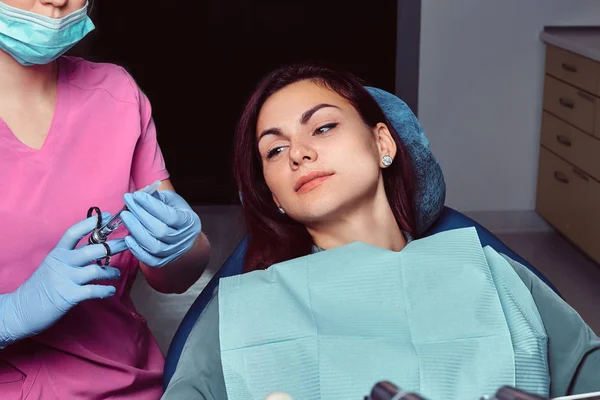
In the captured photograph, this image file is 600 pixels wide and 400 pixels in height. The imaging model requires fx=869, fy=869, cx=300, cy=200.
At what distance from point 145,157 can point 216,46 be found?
3.36 m

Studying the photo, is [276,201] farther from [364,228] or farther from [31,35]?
[31,35]

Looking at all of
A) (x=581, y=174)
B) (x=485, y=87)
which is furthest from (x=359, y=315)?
(x=485, y=87)

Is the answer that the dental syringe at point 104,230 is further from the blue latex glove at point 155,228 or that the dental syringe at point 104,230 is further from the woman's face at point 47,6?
the woman's face at point 47,6

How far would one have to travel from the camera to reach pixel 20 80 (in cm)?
140

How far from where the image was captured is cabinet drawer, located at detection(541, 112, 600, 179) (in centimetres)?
350

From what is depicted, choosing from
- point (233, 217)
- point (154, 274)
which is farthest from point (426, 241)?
point (233, 217)

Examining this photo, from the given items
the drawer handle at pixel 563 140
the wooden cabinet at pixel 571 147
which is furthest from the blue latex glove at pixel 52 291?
the drawer handle at pixel 563 140

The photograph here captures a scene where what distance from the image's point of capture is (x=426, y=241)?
4.55ft

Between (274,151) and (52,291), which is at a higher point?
(274,151)

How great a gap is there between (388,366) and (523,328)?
219mm

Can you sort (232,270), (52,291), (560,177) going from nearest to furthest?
(52,291) < (232,270) < (560,177)

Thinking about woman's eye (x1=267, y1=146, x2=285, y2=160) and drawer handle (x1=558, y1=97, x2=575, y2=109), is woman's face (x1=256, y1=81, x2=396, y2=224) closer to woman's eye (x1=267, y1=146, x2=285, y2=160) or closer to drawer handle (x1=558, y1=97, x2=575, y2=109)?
woman's eye (x1=267, y1=146, x2=285, y2=160)

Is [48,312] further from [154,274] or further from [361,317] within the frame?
[361,317]

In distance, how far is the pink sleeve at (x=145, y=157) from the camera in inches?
60.3
